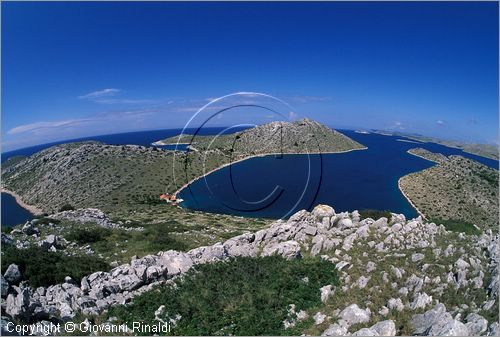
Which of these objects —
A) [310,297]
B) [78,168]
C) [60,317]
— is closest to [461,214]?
[310,297]

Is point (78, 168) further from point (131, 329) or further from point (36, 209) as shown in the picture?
point (131, 329)

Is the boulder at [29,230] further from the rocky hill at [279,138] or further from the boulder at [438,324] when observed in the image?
the boulder at [438,324]

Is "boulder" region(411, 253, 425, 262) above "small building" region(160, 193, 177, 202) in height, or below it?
above

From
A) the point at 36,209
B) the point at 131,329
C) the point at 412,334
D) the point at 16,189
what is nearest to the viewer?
the point at 412,334

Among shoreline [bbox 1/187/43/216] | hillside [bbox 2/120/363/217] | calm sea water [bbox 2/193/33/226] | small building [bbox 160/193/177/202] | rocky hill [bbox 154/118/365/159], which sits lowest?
calm sea water [bbox 2/193/33/226]

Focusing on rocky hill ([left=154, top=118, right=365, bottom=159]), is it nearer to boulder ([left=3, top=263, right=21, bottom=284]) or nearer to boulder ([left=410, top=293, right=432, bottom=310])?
boulder ([left=410, top=293, right=432, bottom=310])
